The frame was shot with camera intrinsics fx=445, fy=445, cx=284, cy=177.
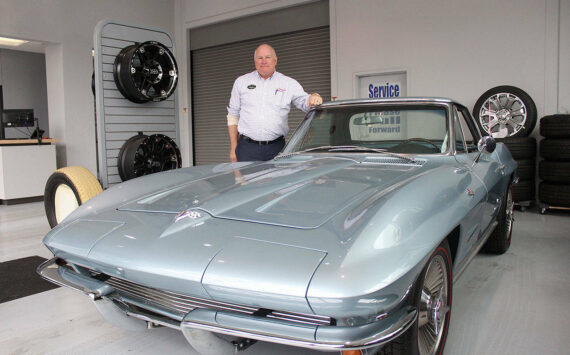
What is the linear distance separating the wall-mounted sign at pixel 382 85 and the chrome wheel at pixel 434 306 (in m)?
5.32

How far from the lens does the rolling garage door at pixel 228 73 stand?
7703 mm

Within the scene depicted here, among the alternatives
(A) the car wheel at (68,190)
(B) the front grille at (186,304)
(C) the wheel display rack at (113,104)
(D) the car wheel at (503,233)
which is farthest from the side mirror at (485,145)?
(C) the wheel display rack at (113,104)

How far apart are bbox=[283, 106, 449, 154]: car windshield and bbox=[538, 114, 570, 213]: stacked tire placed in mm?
3171

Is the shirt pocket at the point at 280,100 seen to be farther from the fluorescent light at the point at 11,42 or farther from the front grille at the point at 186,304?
the fluorescent light at the point at 11,42

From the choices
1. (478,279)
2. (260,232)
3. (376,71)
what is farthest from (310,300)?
(376,71)

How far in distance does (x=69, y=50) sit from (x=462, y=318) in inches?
303

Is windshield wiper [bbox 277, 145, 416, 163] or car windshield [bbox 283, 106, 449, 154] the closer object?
windshield wiper [bbox 277, 145, 416, 163]

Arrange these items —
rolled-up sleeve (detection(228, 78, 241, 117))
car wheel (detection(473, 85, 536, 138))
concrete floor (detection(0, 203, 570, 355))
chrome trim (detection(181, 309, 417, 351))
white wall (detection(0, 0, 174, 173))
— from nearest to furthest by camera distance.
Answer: chrome trim (detection(181, 309, 417, 351)) < concrete floor (detection(0, 203, 570, 355)) < rolled-up sleeve (detection(228, 78, 241, 117)) < car wheel (detection(473, 85, 536, 138)) < white wall (detection(0, 0, 174, 173))

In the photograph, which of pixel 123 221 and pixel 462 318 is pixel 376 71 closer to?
pixel 462 318

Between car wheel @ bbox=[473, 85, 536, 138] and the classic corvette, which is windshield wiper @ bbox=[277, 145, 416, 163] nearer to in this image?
the classic corvette

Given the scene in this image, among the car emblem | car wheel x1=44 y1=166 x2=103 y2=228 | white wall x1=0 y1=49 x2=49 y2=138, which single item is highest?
white wall x1=0 y1=49 x2=49 y2=138

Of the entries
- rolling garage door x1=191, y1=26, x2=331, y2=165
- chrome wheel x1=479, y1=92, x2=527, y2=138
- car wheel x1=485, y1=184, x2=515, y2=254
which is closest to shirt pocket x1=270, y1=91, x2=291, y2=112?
car wheel x1=485, y1=184, x2=515, y2=254

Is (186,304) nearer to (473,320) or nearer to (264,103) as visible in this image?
(473,320)

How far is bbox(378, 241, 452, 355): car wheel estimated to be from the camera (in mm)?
1329
